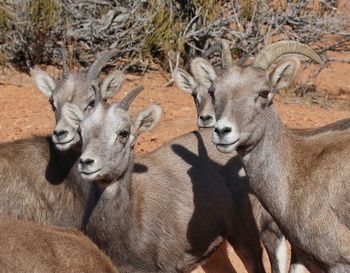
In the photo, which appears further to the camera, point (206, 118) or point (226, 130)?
point (206, 118)

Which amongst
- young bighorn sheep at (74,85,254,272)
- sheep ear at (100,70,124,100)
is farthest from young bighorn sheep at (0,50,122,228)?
sheep ear at (100,70,124,100)

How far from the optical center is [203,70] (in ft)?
32.9

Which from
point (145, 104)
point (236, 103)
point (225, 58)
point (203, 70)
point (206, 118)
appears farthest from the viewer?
point (145, 104)

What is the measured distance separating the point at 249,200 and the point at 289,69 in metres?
1.78

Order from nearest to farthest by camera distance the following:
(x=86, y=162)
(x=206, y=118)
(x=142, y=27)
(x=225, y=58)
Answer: (x=86, y=162)
(x=225, y=58)
(x=206, y=118)
(x=142, y=27)

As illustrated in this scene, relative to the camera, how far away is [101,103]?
9.70 meters

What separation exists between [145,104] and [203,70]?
22.2 ft

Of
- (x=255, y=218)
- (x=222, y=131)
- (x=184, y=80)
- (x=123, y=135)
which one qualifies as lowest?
(x=255, y=218)

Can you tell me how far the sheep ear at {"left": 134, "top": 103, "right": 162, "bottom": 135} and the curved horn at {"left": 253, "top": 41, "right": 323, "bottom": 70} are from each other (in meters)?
1.30

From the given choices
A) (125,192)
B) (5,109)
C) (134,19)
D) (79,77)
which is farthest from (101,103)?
A: (134,19)

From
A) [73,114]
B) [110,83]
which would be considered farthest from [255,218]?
[110,83]

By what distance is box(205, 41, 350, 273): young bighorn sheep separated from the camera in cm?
848

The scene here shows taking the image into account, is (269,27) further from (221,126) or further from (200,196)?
(221,126)

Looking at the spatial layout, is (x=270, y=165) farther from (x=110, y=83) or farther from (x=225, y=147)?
(x=110, y=83)
